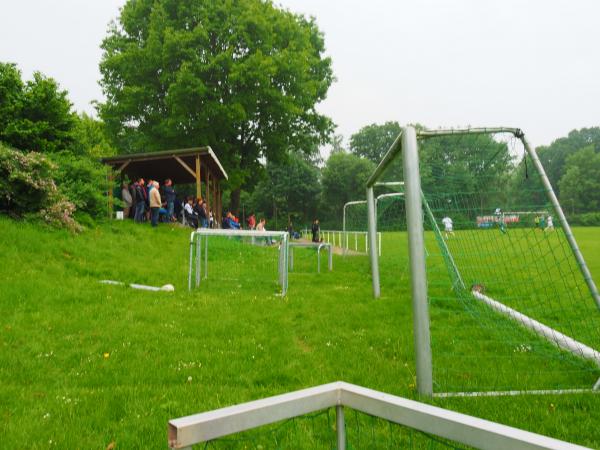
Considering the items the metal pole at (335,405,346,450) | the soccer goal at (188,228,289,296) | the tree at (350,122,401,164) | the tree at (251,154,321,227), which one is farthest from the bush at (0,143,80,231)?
the tree at (350,122,401,164)

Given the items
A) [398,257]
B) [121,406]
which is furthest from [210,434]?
[398,257]

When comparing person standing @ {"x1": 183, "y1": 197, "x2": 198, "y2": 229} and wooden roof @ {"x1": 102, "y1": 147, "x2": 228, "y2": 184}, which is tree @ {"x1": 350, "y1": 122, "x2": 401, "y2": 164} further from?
person standing @ {"x1": 183, "y1": 197, "x2": 198, "y2": 229}

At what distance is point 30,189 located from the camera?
10.8 metres

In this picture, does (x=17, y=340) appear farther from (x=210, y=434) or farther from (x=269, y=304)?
(x=210, y=434)

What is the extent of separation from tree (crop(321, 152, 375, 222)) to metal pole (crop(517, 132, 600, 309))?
5107 cm

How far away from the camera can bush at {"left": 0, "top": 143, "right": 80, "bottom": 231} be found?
1042cm

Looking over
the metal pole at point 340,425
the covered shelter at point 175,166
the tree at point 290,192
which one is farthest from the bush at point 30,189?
the tree at point 290,192

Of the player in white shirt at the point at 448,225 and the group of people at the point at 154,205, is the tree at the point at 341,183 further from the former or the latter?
the player in white shirt at the point at 448,225

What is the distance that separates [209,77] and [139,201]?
10.5 meters

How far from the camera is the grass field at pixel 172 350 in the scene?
3061 millimetres

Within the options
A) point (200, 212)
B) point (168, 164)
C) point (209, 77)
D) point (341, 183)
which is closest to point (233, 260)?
point (200, 212)

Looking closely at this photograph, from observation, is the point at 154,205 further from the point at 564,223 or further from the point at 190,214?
the point at 564,223

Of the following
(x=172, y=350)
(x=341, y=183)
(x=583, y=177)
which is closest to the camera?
(x=172, y=350)

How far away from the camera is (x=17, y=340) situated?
4.86 metres
